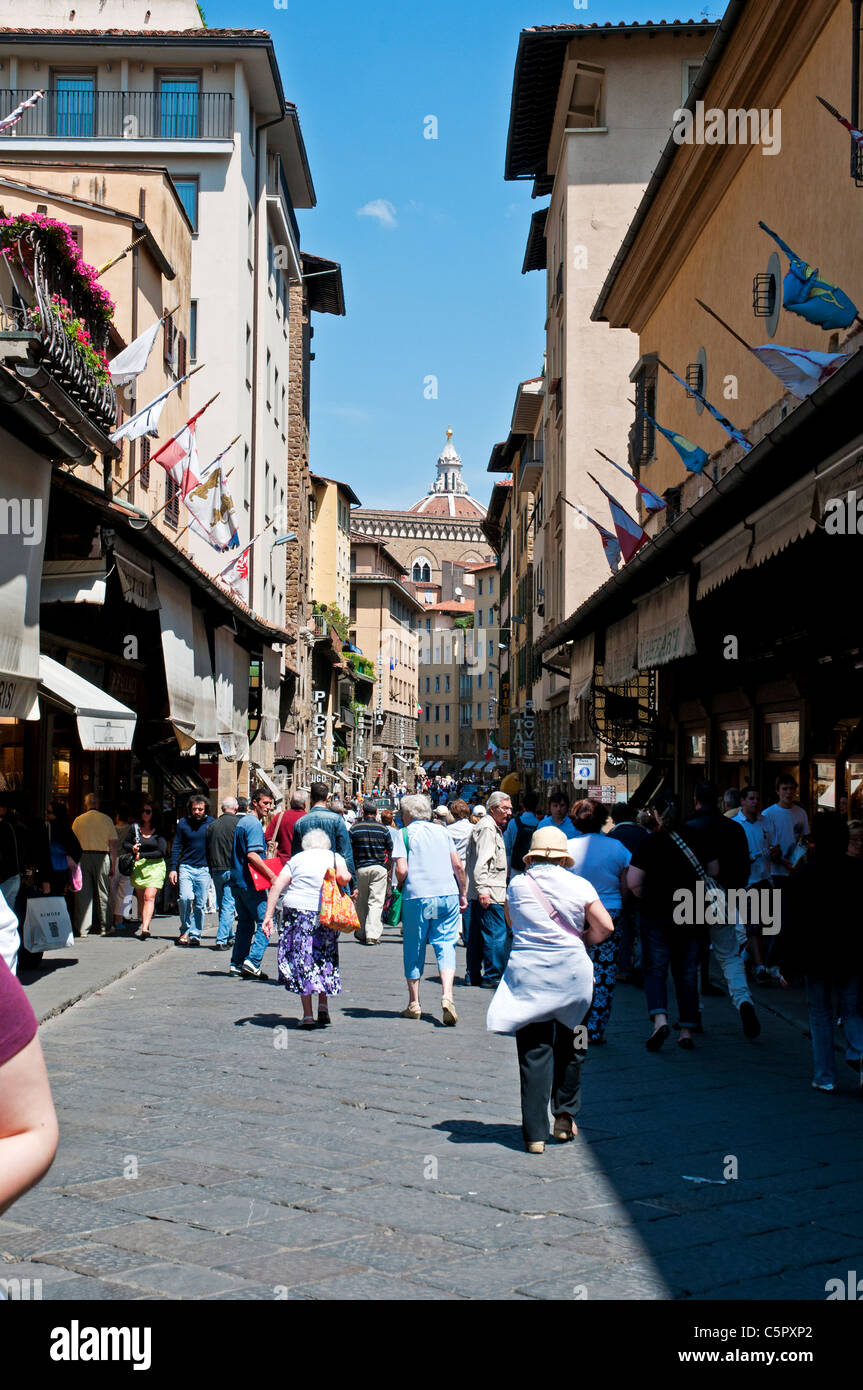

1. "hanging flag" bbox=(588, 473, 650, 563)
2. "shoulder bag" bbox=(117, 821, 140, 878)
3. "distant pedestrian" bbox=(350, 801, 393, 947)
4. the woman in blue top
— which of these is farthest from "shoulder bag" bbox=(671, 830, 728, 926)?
"shoulder bag" bbox=(117, 821, 140, 878)

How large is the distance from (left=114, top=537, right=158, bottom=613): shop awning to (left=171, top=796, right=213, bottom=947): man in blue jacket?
8.40 feet

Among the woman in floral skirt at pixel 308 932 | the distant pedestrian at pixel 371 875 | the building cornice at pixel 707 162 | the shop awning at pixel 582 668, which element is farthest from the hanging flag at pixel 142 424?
the woman in floral skirt at pixel 308 932

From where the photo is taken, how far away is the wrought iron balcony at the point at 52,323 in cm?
1229

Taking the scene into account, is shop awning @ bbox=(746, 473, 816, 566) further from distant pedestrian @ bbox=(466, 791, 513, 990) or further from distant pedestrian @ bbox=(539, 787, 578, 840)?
distant pedestrian @ bbox=(539, 787, 578, 840)

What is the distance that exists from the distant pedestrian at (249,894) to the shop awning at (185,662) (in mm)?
4420

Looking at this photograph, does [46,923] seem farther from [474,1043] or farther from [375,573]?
[375,573]

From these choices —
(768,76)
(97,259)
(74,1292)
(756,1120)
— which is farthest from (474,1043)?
(97,259)

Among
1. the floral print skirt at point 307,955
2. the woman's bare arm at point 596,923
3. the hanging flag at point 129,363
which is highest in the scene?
the hanging flag at point 129,363

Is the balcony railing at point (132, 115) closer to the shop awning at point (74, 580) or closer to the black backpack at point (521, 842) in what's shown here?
the shop awning at point (74, 580)

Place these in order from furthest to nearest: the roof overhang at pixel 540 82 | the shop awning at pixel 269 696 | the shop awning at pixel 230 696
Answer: the roof overhang at pixel 540 82, the shop awning at pixel 269 696, the shop awning at pixel 230 696

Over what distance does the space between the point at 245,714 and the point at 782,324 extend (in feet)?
43.3

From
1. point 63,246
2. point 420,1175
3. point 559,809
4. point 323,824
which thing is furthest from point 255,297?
point 420,1175

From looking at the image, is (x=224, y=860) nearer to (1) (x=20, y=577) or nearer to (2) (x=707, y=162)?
(1) (x=20, y=577)

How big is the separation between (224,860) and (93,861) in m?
2.18
